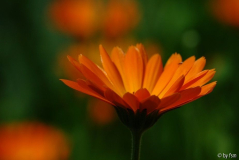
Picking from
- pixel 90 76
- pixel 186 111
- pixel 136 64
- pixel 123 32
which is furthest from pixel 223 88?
pixel 90 76

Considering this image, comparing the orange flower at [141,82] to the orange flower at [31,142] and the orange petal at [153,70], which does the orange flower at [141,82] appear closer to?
the orange petal at [153,70]

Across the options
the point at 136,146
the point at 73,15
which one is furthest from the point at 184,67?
the point at 73,15

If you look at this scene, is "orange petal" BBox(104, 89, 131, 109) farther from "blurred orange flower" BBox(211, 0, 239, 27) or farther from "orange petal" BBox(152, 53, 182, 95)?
"blurred orange flower" BBox(211, 0, 239, 27)

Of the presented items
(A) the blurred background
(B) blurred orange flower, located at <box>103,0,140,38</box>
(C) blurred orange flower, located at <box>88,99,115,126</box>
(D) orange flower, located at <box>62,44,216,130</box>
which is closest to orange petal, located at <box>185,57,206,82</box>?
(D) orange flower, located at <box>62,44,216,130</box>

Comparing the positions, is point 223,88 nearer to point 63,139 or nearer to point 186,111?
point 186,111

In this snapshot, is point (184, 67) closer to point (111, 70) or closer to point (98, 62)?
point (111, 70)

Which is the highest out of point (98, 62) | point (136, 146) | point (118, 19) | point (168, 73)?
point (118, 19)
